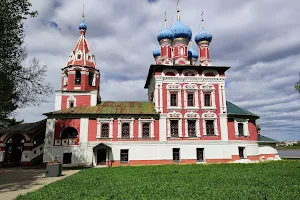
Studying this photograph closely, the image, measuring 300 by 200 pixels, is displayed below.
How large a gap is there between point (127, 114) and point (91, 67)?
7.20m

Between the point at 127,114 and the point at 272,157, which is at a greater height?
the point at 127,114

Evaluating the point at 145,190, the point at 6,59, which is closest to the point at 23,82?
the point at 6,59

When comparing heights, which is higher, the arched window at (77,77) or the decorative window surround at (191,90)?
the arched window at (77,77)

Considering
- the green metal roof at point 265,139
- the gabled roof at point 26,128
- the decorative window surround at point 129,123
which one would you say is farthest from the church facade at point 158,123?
the gabled roof at point 26,128

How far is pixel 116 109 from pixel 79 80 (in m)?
5.51

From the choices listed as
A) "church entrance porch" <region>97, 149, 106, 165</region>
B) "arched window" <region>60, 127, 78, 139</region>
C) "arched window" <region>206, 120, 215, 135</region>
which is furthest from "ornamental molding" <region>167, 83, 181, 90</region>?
"arched window" <region>60, 127, 78, 139</region>

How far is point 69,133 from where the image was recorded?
22.2 meters

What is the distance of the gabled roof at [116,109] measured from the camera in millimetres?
22177

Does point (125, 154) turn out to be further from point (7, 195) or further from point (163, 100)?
point (7, 195)

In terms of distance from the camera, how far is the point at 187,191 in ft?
25.2

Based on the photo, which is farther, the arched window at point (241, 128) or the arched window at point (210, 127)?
the arched window at point (241, 128)

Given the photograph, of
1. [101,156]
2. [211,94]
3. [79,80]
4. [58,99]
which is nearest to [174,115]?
[211,94]

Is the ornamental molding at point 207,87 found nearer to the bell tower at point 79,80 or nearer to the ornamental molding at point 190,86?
the ornamental molding at point 190,86

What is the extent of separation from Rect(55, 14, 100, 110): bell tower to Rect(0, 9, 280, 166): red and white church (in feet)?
0.33
